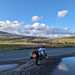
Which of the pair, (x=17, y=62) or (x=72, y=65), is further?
(x=72, y=65)

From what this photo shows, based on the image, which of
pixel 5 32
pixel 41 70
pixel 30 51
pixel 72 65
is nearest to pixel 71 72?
pixel 72 65

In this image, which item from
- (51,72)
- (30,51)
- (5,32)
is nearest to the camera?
(5,32)

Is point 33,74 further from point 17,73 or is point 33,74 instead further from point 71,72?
point 71,72

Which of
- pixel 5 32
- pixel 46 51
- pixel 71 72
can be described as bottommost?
pixel 71 72

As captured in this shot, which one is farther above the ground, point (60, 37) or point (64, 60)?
point (60, 37)

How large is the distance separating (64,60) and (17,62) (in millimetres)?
452

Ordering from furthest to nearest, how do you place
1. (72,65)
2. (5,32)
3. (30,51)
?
(72,65), (30,51), (5,32)

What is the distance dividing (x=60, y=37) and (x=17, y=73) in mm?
433

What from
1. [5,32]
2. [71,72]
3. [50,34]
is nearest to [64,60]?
[71,72]

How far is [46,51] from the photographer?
2.30 meters

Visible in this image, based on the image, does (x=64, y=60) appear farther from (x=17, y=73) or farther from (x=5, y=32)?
(x=5, y=32)

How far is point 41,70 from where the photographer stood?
2318 millimetres

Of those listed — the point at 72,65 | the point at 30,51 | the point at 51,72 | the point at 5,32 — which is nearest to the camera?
the point at 5,32

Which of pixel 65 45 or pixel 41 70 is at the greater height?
pixel 65 45
